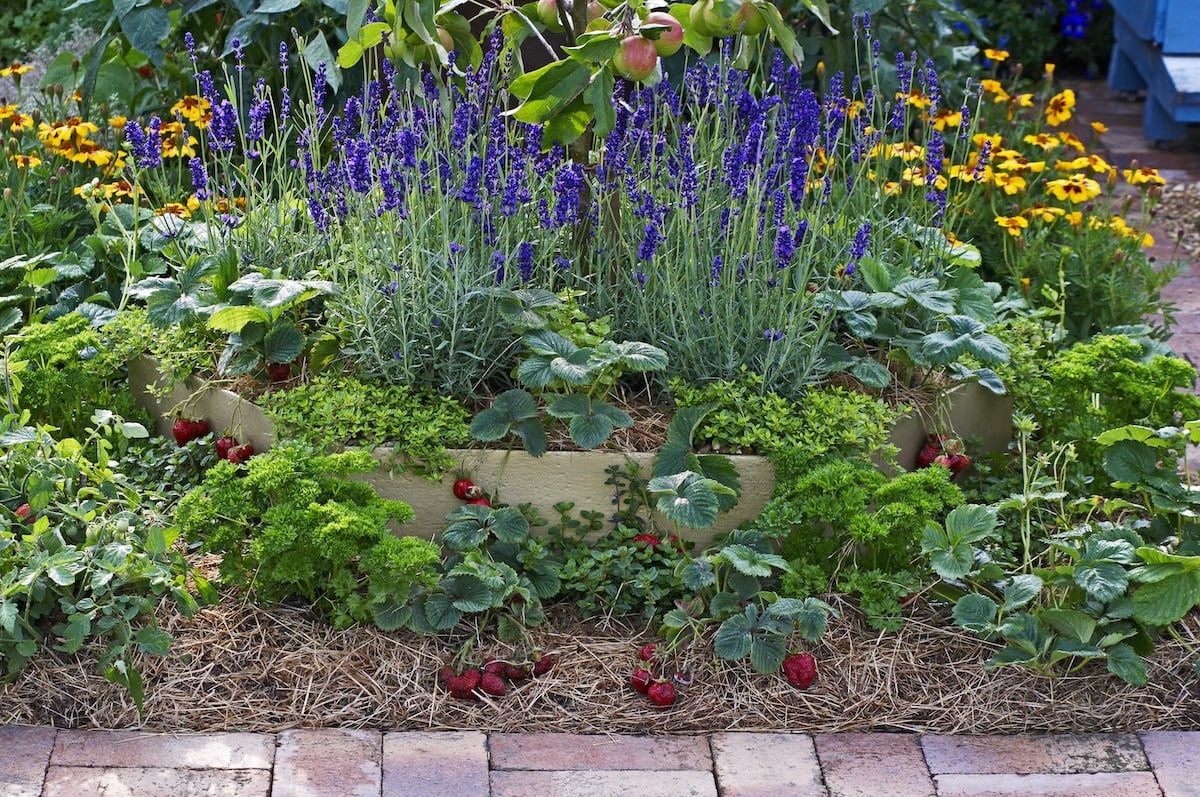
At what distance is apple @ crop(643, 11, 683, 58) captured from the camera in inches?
103

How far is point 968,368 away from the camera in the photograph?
3.17m

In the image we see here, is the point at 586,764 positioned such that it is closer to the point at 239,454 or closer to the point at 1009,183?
the point at 239,454

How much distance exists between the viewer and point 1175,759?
2.46 metres

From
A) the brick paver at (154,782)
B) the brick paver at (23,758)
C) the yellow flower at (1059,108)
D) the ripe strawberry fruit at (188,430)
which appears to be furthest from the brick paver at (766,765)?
the yellow flower at (1059,108)

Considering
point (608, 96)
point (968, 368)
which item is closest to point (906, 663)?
point (968, 368)

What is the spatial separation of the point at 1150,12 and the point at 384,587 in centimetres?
489

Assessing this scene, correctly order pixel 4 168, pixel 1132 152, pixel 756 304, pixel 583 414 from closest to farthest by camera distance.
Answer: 1. pixel 583 414
2. pixel 756 304
3. pixel 4 168
4. pixel 1132 152

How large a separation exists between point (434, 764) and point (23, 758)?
2.37 feet

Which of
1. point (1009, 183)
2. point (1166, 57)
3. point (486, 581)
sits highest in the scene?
point (1009, 183)

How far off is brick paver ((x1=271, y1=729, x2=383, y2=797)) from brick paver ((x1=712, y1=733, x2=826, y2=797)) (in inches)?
24.5

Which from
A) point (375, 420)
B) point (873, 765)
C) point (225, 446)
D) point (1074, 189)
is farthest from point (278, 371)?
point (1074, 189)

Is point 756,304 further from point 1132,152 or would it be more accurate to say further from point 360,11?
point 1132,152

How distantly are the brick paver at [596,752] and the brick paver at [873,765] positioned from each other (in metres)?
0.23

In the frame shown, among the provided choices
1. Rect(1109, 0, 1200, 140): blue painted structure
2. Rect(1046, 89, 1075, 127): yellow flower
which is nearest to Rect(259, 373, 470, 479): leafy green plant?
Rect(1046, 89, 1075, 127): yellow flower
